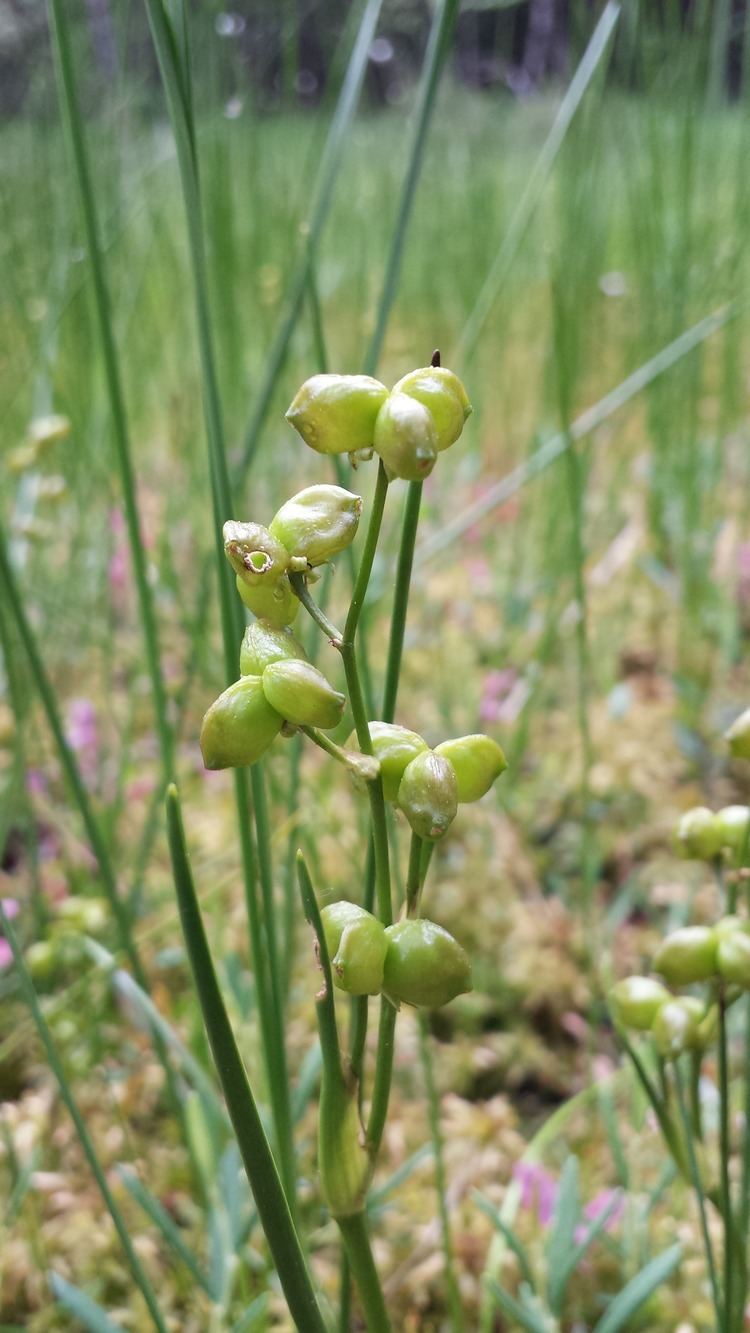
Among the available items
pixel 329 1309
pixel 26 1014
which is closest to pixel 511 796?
pixel 26 1014

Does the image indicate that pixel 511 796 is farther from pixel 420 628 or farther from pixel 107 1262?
pixel 107 1262

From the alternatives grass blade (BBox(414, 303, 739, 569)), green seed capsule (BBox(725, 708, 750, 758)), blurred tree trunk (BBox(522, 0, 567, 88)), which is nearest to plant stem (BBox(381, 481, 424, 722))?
green seed capsule (BBox(725, 708, 750, 758))

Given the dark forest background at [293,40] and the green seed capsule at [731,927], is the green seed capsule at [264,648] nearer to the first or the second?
the green seed capsule at [731,927]

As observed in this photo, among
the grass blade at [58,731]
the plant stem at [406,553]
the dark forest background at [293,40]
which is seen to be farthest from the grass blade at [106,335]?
the dark forest background at [293,40]

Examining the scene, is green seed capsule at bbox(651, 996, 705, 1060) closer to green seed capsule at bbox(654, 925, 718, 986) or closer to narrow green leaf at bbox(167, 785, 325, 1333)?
green seed capsule at bbox(654, 925, 718, 986)

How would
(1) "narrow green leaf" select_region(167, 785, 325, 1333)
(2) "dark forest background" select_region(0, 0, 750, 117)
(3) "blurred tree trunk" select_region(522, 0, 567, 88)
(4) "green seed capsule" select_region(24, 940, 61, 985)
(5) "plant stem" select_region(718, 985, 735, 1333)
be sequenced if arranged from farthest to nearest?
(3) "blurred tree trunk" select_region(522, 0, 567, 88), (2) "dark forest background" select_region(0, 0, 750, 117), (4) "green seed capsule" select_region(24, 940, 61, 985), (5) "plant stem" select_region(718, 985, 735, 1333), (1) "narrow green leaf" select_region(167, 785, 325, 1333)
